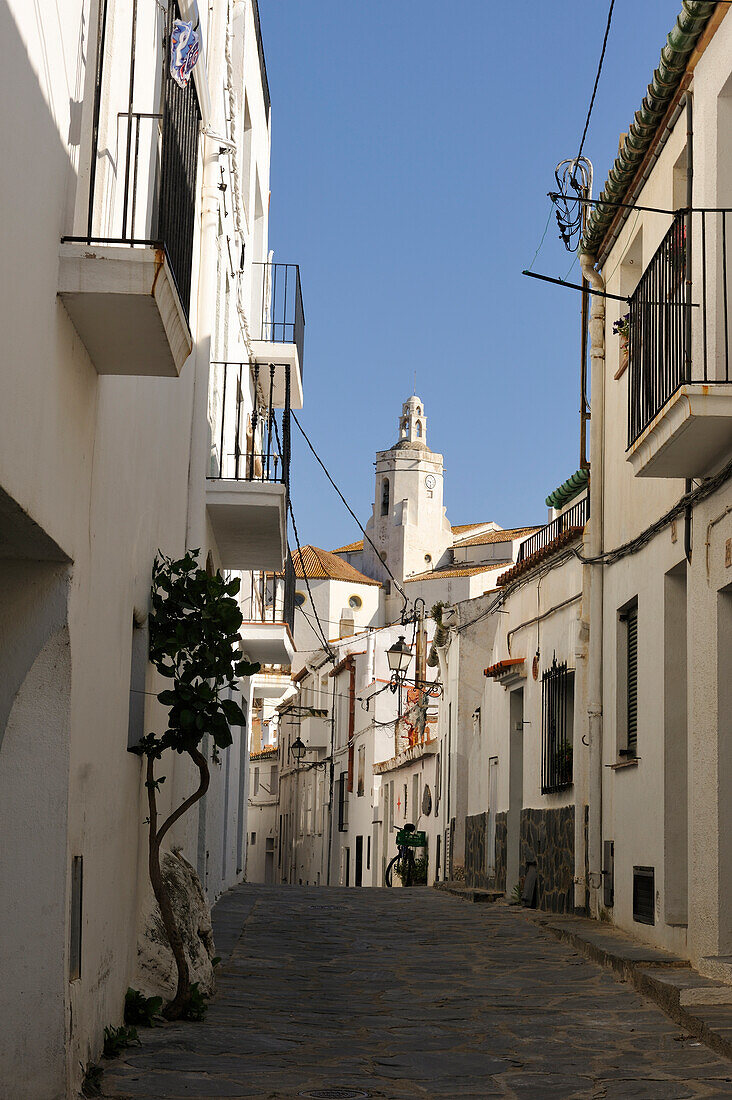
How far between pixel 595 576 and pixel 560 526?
12.0ft

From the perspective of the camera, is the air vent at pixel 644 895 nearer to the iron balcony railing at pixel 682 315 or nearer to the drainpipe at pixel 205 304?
the iron balcony railing at pixel 682 315

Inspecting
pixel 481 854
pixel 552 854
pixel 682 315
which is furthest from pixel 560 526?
pixel 682 315

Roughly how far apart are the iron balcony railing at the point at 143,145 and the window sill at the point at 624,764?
261 inches

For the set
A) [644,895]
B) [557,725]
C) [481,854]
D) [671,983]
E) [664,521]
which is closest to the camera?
[671,983]

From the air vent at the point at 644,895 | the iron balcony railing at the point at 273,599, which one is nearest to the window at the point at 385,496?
the iron balcony railing at the point at 273,599

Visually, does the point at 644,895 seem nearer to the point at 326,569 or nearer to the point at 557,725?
the point at 557,725

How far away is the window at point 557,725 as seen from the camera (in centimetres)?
1480

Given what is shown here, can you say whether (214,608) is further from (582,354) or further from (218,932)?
(582,354)

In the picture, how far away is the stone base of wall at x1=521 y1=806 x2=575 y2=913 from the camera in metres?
14.2

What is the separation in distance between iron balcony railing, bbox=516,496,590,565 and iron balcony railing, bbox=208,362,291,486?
387cm

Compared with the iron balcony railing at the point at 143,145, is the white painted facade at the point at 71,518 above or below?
below

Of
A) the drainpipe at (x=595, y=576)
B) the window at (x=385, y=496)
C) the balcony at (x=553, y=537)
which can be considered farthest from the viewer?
the window at (x=385, y=496)

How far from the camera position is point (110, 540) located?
6344 millimetres

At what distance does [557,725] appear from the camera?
1544 centimetres
